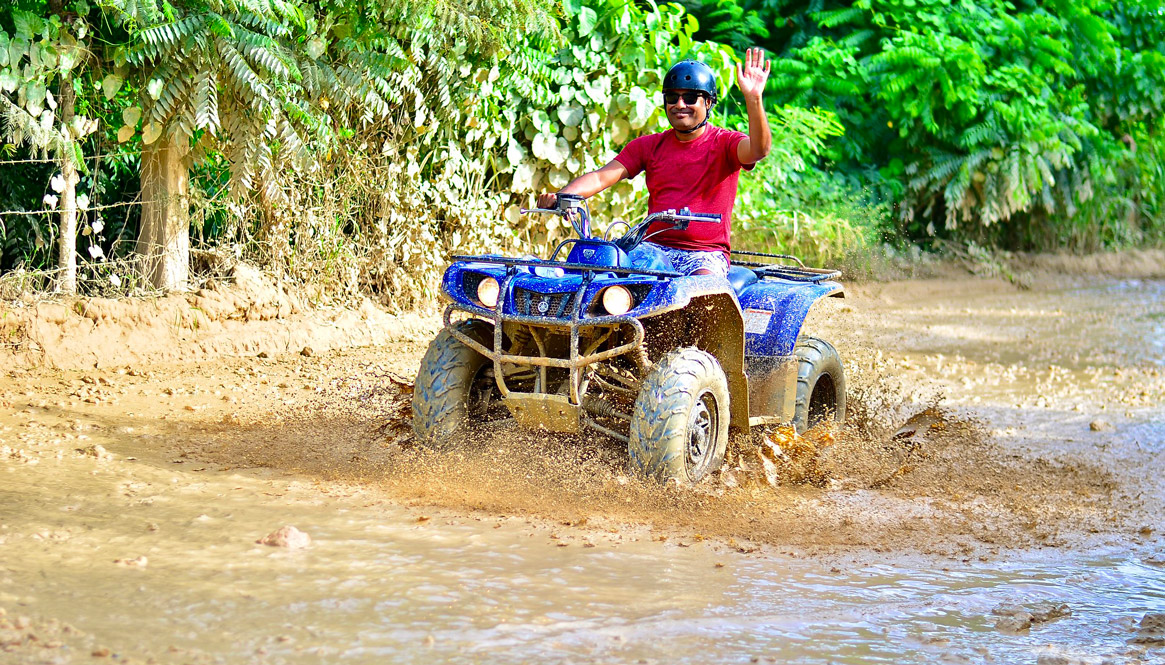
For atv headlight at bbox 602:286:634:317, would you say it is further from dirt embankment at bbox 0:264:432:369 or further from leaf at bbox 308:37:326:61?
dirt embankment at bbox 0:264:432:369

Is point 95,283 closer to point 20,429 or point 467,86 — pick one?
point 20,429

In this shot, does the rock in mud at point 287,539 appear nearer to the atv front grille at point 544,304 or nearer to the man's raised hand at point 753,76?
the atv front grille at point 544,304

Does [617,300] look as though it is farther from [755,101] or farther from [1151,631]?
[1151,631]

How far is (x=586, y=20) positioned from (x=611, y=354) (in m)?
5.40

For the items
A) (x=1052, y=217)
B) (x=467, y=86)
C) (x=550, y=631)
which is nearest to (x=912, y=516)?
(x=550, y=631)

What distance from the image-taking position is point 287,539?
419 cm

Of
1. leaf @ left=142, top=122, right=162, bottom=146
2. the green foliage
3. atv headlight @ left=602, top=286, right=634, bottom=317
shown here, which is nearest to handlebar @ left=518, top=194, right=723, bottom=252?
atv headlight @ left=602, top=286, right=634, bottom=317

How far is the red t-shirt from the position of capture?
5.76 meters

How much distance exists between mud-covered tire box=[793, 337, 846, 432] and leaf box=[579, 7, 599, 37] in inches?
164

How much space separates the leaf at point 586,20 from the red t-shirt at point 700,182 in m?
3.94

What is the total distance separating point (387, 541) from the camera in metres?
4.34

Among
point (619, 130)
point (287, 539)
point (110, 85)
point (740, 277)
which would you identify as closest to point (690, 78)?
point (740, 277)

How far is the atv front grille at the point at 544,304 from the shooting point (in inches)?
196

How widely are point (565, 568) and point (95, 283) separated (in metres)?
4.83
